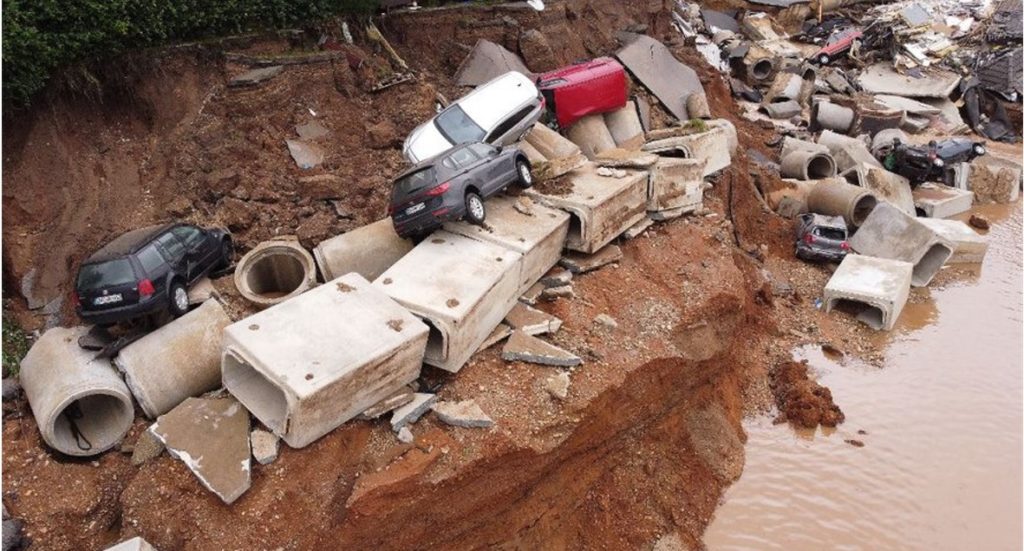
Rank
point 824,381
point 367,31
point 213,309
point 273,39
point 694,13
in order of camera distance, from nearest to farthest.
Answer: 1. point 213,309
2. point 824,381
3. point 273,39
4. point 367,31
5. point 694,13

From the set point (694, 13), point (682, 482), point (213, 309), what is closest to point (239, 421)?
point (213, 309)

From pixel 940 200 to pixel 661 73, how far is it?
7.73m

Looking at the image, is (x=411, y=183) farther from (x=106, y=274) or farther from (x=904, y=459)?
(x=904, y=459)

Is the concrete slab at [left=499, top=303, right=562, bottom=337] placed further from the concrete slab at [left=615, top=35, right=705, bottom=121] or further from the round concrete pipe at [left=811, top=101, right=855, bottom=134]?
the round concrete pipe at [left=811, top=101, right=855, bottom=134]

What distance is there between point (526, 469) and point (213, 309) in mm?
4577

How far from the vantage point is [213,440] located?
24.9 ft

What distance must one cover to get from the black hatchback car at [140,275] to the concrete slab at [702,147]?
8.53 meters

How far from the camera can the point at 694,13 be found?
2619cm

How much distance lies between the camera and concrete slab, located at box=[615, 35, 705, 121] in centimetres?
1731

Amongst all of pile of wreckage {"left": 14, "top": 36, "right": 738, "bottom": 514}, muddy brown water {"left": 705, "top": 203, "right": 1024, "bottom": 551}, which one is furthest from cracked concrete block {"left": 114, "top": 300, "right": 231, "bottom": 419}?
muddy brown water {"left": 705, "top": 203, "right": 1024, "bottom": 551}

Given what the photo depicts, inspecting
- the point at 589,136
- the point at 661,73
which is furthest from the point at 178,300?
the point at 661,73

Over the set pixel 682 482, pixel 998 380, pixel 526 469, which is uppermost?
pixel 526 469

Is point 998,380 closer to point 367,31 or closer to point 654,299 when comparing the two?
point 654,299

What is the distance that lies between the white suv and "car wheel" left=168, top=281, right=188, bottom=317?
14.6ft
